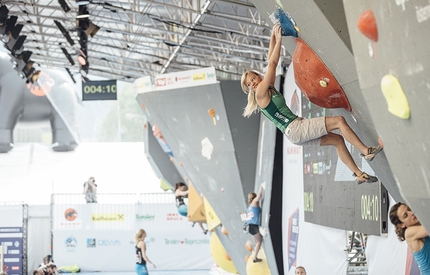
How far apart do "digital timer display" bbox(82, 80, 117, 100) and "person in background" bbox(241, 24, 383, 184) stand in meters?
17.0

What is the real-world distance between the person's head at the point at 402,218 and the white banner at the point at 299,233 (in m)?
4.31

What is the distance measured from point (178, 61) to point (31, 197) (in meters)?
10.7

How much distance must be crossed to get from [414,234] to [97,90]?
18.5 m

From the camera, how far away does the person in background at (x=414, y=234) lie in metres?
4.67

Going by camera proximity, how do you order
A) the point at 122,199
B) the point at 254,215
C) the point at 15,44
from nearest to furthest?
the point at 254,215
the point at 15,44
the point at 122,199

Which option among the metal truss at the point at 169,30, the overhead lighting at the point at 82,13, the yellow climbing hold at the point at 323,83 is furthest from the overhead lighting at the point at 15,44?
the yellow climbing hold at the point at 323,83

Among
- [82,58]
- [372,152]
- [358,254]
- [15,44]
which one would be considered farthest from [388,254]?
[82,58]

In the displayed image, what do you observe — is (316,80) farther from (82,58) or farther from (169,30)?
(82,58)

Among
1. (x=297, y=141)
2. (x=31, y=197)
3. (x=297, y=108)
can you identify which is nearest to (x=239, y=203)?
(x=297, y=108)

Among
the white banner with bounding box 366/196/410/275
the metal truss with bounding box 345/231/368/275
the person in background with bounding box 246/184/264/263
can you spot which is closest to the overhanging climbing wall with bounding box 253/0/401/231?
the white banner with bounding box 366/196/410/275

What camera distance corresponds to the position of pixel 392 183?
6.16 m

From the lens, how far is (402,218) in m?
4.72

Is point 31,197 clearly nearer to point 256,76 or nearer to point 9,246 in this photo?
point 9,246

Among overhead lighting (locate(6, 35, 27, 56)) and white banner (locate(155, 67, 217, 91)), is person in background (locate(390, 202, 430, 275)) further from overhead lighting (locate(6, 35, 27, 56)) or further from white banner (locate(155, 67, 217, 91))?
overhead lighting (locate(6, 35, 27, 56))
